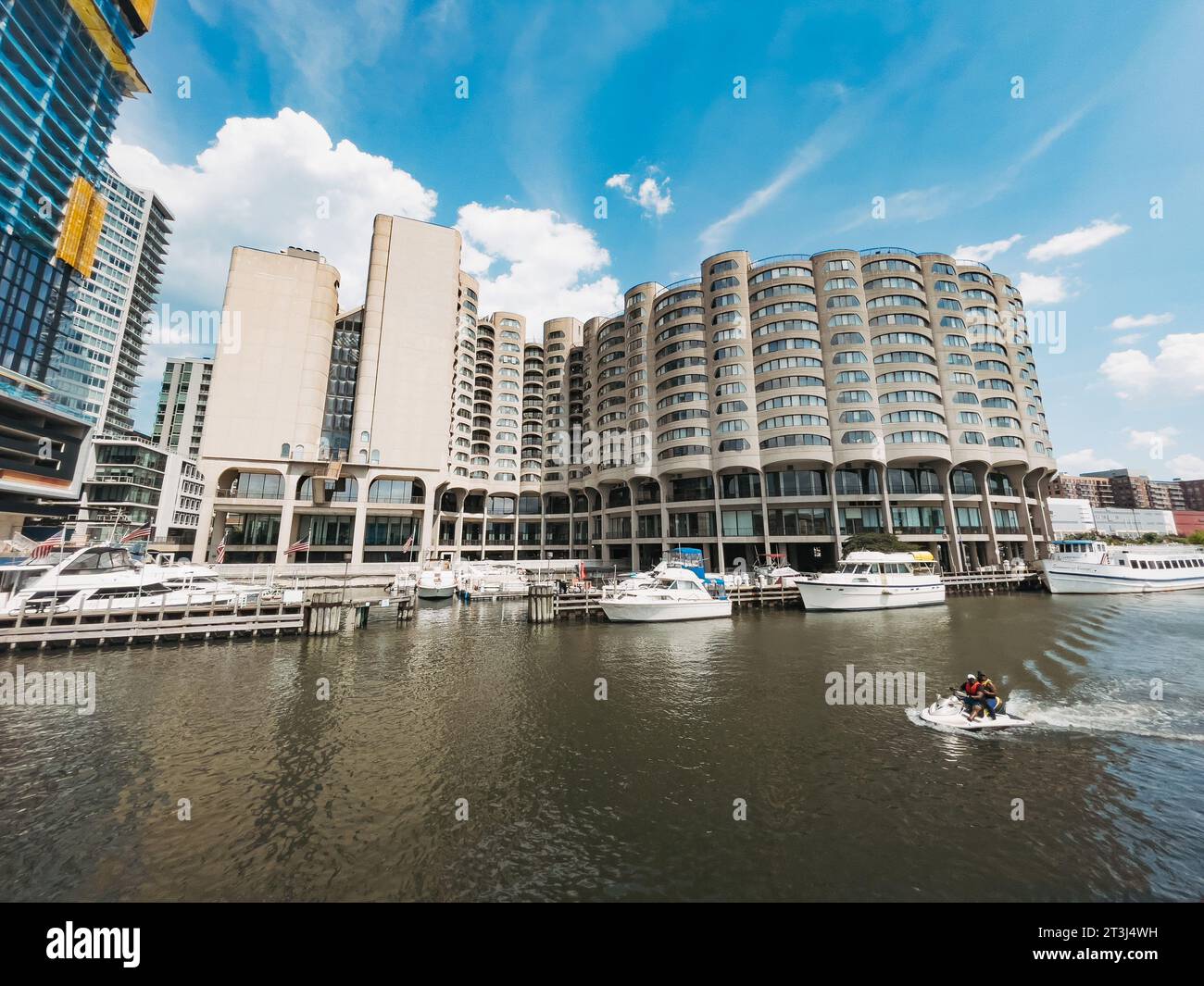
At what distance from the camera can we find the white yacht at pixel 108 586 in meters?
27.8

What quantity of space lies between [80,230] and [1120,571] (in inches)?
7173

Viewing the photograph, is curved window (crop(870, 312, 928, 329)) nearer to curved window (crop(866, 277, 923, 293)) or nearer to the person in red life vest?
curved window (crop(866, 277, 923, 293))

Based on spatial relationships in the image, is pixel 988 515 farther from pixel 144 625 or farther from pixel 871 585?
pixel 144 625

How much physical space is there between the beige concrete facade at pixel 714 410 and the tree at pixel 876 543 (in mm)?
5382

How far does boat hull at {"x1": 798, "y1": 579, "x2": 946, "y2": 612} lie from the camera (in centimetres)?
4075

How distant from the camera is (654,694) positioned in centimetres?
1986

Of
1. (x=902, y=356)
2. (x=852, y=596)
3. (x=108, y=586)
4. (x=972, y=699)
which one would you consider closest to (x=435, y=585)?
(x=108, y=586)

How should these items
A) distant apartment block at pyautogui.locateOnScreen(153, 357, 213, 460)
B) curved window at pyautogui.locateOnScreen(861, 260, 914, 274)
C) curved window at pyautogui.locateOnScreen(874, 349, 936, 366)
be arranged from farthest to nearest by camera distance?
distant apartment block at pyautogui.locateOnScreen(153, 357, 213, 460) < curved window at pyautogui.locateOnScreen(861, 260, 914, 274) < curved window at pyautogui.locateOnScreen(874, 349, 936, 366)

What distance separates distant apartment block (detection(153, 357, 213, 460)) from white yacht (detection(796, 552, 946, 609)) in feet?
486

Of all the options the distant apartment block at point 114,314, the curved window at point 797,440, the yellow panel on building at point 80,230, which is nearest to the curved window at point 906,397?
the curved window at point 797,440

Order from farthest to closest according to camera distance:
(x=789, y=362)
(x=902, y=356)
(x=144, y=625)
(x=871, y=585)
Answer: (x=789, y=362) < (x=902, y=356) < (x=871, y=585) < (x=144, y=625)

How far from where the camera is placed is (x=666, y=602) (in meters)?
36.2

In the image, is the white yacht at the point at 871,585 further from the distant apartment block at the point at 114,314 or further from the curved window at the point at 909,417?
the distant apartment block at the point at 114,314

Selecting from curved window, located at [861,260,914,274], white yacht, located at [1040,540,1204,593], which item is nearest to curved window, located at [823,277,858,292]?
curved window, located at [861,260,914,274]
